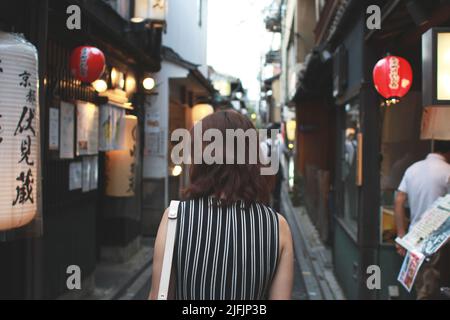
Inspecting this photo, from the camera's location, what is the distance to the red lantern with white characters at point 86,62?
24.8 ft

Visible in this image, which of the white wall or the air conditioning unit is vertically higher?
the white wall

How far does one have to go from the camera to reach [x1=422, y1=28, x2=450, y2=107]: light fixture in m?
4.71

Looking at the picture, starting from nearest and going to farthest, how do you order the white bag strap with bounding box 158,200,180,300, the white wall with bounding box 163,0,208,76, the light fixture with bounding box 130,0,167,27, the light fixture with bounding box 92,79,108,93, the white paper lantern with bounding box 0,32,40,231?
the white bag strap with bounding box 158,200,180,300 < the white paper lantern with bounding box 0,32,40,231 < the light fixture with bounding box 92,79,108,93 < the light fixture with bounding box 130,0,167,27 < the white wall with bounding box 163,0,208,76

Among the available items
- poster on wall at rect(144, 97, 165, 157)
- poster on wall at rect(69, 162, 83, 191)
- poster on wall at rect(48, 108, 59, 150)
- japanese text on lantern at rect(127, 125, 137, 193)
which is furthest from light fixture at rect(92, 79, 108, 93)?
poster on wall at rect(144, 97, 165, 157)

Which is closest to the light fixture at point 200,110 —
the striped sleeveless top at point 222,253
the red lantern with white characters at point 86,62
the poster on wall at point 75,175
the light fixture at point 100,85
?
the light fixture at point 100,85

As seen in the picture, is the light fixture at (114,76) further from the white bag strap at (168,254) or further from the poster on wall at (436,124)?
the white bag strap at (168,254)

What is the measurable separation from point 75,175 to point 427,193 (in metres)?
5.14

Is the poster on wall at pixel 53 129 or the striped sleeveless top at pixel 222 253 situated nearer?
the striped sleeveless top at pixel 222 253

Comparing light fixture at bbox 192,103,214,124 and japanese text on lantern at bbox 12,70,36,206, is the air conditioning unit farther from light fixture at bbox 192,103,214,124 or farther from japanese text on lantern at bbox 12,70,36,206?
light fixture at bbox 192,103,214,124

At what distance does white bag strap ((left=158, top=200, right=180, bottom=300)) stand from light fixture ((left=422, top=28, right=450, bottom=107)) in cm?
292

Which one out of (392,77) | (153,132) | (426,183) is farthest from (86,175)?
(426,183)

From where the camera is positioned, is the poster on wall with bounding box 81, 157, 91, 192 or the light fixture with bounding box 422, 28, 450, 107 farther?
the poster on wall with bounding box 81, 157, 91, 192

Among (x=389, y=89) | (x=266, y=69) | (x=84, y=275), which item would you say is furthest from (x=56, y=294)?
(x=266, y=69)

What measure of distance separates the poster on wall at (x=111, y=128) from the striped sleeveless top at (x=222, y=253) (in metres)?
6.76
